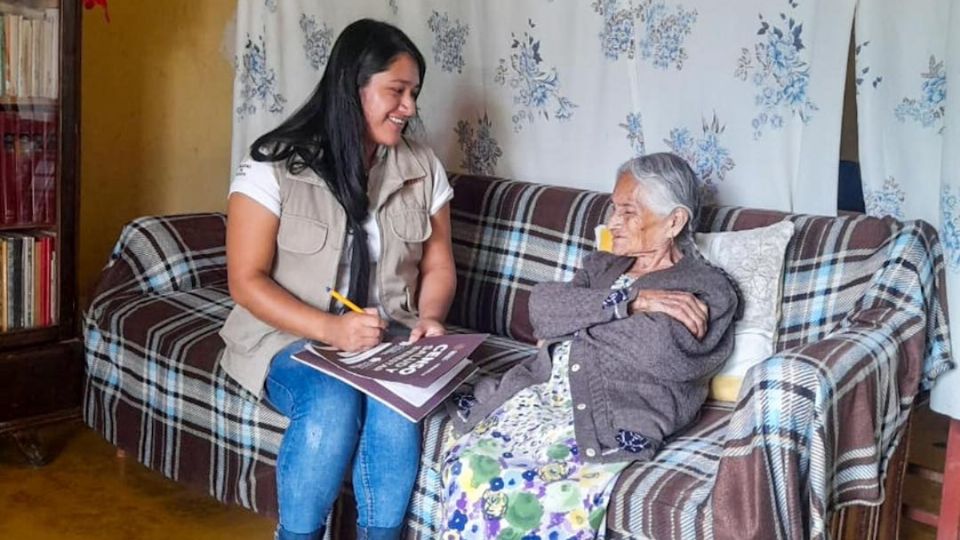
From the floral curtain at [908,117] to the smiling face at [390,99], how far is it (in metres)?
0.90

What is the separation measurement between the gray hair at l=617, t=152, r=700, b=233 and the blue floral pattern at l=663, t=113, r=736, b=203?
376mm

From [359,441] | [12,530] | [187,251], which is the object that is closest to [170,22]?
[187,251]

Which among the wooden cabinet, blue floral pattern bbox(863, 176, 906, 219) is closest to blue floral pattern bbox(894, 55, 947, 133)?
blue floral pattern bbox(863, 176, 906, 219)

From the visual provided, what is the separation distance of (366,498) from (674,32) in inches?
48.9

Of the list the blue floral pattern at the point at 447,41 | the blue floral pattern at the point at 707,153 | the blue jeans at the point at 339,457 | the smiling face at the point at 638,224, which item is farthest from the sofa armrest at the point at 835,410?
the blue floral pattern at the point at 447,41

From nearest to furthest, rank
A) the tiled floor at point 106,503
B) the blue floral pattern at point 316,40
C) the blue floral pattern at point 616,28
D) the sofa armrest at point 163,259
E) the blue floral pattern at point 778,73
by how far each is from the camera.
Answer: the blue floral pattern at point 778,73
the tiled floor at point 106,503
the blue floral pattern at point 616,28
the sofa armrest at point 163,259
the blue floral pattern at point 316,40

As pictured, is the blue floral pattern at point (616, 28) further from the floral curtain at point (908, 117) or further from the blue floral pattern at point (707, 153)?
the floral curtain at point (908, 117)

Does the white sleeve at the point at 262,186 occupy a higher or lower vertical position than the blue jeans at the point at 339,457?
higher

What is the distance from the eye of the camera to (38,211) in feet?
8.77

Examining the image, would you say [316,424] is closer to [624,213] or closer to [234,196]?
[234,196]

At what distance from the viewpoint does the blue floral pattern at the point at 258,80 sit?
10.5 ft

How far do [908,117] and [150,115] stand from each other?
2.24 metres

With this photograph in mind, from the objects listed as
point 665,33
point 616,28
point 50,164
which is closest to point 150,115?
point 50,164

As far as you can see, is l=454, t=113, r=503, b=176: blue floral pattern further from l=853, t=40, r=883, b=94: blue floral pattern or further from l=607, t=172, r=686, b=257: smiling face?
l=853, t=40, r=883, b=94: blue floral pattern
